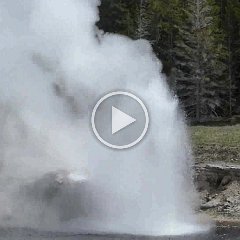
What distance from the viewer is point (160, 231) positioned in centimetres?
2356

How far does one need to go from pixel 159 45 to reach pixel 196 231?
31.5m

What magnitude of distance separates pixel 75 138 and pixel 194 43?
24583 millimetres

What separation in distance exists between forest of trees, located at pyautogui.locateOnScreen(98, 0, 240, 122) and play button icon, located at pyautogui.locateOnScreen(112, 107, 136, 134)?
86.7 ft

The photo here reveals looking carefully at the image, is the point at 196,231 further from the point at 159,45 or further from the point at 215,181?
the point at 159,45

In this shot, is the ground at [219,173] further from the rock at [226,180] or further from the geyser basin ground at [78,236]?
the geyser basin ground at [78,236]

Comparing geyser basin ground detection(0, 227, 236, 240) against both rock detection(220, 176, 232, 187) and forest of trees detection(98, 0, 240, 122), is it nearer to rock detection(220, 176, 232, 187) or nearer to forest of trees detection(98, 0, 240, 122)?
rock detection(220, 176, 232, 187)

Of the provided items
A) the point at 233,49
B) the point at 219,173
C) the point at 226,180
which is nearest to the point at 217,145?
the point at 219,173

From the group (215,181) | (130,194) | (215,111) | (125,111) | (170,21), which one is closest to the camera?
(125,111)

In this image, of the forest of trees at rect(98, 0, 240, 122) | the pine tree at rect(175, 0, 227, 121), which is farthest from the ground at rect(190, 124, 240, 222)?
the forest of trees at rect(98, 0, 240, 122)

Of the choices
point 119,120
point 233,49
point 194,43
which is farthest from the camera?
point 233,49

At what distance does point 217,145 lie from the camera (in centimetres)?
3497

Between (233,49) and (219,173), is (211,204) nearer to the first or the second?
(219,173)

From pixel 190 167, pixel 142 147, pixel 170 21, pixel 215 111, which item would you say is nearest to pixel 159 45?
pixel 170 21

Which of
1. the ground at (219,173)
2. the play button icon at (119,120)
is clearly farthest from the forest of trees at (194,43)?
the play button icon at (119,120)
